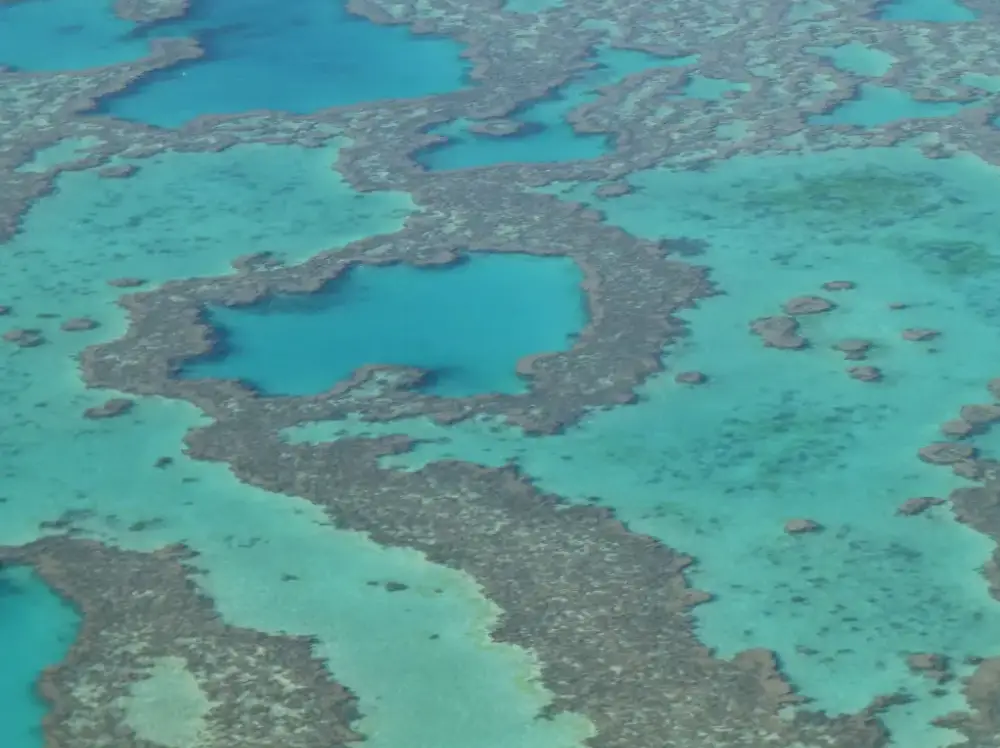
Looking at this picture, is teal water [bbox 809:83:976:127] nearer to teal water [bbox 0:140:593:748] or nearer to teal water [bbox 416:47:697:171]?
teal water [bbox 416:47:697:171]

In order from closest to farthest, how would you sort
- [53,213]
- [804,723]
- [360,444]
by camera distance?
[804,723], [360,444], [53,213]

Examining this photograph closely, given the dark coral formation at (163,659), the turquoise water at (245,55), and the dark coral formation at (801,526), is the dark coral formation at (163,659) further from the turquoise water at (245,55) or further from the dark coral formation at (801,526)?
the turquoise water at (245,55)

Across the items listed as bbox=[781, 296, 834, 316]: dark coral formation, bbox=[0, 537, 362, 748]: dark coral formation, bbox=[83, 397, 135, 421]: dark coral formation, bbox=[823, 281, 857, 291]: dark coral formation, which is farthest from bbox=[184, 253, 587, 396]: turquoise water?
bbox=[0, 537, 362, 748]: dark coral formation

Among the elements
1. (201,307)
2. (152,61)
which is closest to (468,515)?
(201,307)

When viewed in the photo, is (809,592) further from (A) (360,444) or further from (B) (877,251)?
(B) (877,251)

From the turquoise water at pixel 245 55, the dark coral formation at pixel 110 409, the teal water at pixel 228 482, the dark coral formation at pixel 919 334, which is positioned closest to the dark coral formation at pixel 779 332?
the dark coral formation at pixel 919 334

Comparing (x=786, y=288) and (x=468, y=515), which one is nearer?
(x=468, y=515)

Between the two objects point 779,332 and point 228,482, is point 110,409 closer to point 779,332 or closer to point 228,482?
point 228,482
